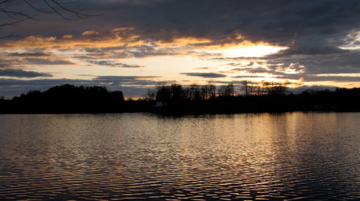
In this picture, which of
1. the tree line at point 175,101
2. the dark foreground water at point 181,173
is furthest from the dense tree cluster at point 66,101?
the dark foreground water at point 181,173

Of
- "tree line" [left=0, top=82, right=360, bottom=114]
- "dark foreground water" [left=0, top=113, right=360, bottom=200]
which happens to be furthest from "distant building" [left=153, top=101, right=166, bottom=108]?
"dark foreground water" [left=0, top=113, right=360, bottom=200]

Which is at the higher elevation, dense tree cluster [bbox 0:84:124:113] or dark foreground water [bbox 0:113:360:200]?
dense tree cluster [bbox 0:84:124:113]

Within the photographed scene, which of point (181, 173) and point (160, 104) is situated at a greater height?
point (160, 104)

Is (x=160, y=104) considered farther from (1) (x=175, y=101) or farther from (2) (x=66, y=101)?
(2) (x=66, y=101)

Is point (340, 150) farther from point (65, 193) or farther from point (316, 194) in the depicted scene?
point (65, 193)

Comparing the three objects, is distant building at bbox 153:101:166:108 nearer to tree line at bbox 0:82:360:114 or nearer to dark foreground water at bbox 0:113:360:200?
tree line at bbox 0:82:360:114

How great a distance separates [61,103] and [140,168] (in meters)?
135

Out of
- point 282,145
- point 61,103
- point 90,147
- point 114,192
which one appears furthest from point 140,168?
point 61,103

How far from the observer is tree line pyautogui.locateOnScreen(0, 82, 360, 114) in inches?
5689

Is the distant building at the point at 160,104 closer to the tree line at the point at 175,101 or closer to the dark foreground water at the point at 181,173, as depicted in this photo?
the tree line at the point at 175,101

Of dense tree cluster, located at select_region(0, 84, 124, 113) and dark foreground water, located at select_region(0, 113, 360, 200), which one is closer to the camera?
dark foreground water, located at select_region(0, 113, 360, 200)

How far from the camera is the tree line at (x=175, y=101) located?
14450 centimetres

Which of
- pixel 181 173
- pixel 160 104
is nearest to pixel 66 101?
pixel 160 104

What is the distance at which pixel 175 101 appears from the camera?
154 meters
